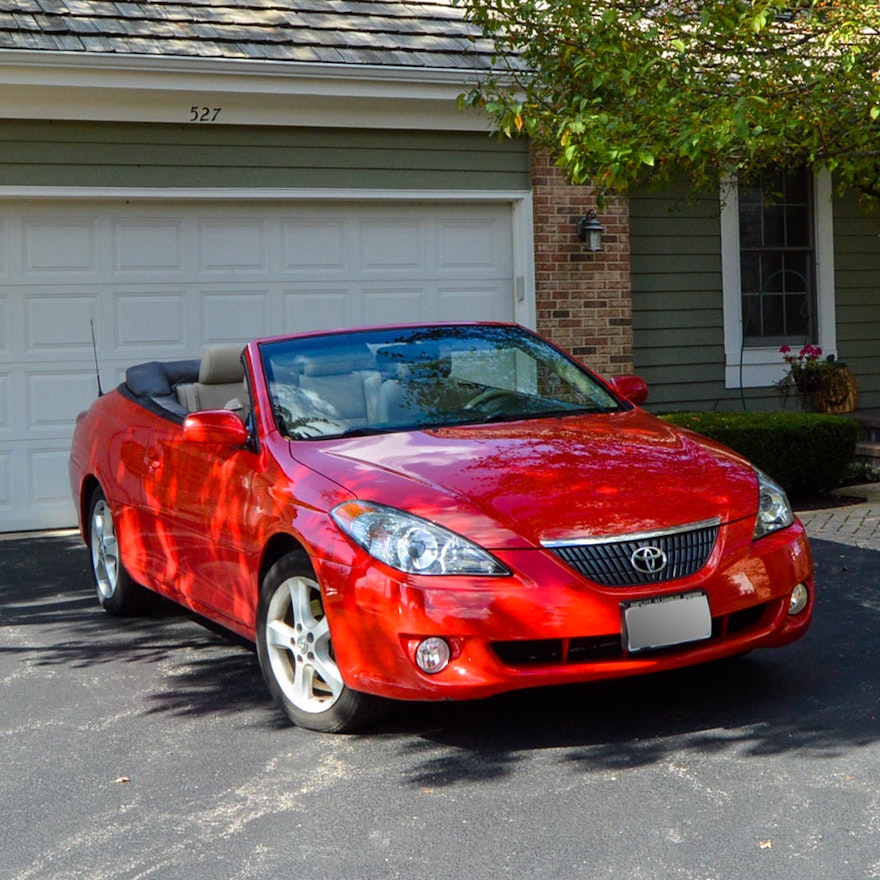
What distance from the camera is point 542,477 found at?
15.9ft

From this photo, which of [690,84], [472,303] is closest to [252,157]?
[472,303]

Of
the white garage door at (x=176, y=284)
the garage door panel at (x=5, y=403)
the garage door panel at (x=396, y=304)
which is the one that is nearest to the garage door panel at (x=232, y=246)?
the white garage door at (x=176, y=284)

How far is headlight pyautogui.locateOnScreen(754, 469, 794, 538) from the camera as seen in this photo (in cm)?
494

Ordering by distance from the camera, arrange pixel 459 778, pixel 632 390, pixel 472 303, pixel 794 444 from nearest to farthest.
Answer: pixel 459 778 → pixel 632 390 → pixel 794 444 → pixel 472 303

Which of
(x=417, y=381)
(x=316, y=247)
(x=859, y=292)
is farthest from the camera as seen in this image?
(x=859, y=292)

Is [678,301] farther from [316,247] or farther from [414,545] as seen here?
[414,545]

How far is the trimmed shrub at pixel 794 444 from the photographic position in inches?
398

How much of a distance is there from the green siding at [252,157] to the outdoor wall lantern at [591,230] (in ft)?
1.92

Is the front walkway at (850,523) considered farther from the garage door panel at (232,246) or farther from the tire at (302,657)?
the garage door panel at (232,246)

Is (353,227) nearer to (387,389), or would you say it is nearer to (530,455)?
(387,389)

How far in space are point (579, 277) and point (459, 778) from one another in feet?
26.2

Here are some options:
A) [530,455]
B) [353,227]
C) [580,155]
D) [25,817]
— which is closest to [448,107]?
[353,227]

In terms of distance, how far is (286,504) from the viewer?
5.01 m

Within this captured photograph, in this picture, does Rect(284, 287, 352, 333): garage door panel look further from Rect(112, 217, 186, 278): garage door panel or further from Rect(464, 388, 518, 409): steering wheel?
Rect(464, 388, 518, 409): steering wheel
